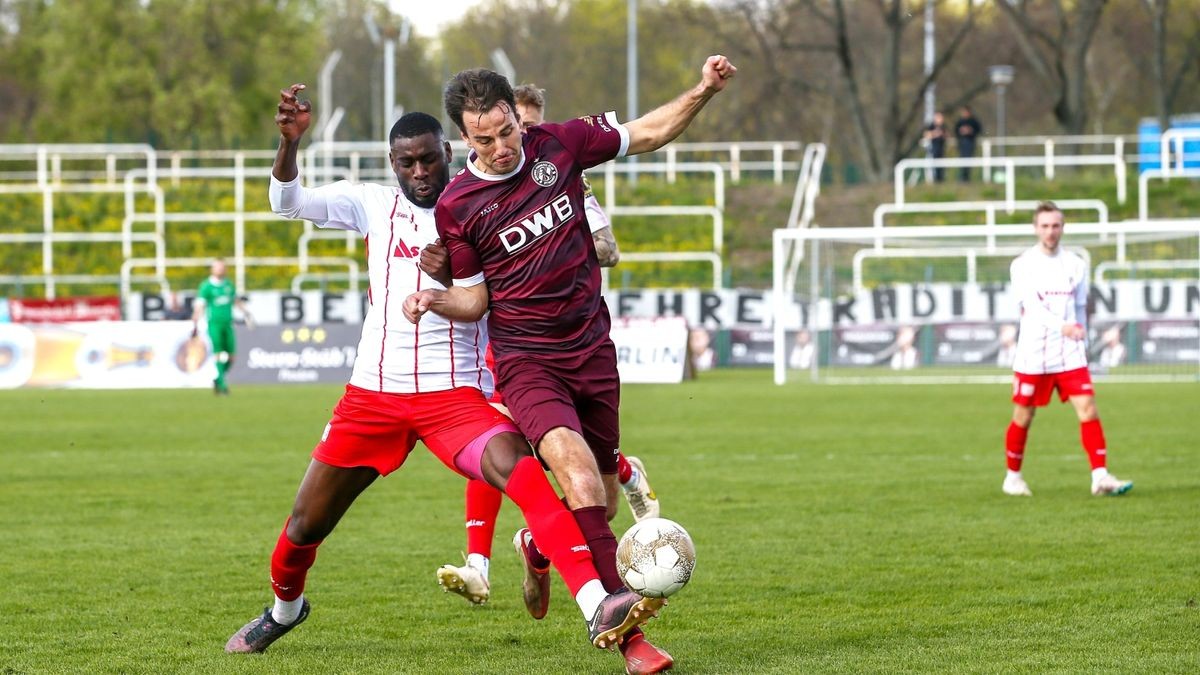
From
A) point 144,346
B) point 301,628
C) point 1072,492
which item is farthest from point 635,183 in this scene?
point 301,628

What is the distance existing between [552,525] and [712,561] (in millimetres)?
2938

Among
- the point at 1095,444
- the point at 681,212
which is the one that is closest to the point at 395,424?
the point at 1095,444

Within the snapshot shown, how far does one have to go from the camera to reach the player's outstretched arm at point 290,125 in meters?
5.78

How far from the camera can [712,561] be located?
8.38 metres

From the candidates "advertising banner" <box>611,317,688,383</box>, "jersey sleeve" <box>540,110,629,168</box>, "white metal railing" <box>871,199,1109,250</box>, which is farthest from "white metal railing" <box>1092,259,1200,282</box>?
"jersey sleeve" <box>540,110,629,168</box>

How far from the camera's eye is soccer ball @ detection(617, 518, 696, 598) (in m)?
5.36

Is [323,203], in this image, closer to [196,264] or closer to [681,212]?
[196,264]

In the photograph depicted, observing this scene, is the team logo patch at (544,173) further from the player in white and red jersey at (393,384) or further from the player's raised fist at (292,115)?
the player's raised fist at (292,115)

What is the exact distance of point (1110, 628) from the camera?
6332 mm

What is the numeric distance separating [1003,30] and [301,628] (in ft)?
178

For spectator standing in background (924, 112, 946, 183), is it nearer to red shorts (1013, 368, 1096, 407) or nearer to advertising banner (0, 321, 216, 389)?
advertising banner (0, 321, 216, 389)

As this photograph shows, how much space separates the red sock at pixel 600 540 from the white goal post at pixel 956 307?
787 inches

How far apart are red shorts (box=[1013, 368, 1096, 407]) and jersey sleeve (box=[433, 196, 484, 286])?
6.39 metres

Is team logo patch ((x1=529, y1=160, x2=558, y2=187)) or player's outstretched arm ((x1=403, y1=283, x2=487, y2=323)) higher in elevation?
team logo patch ((x1=529, y1=160, x2=558, y2=187))
